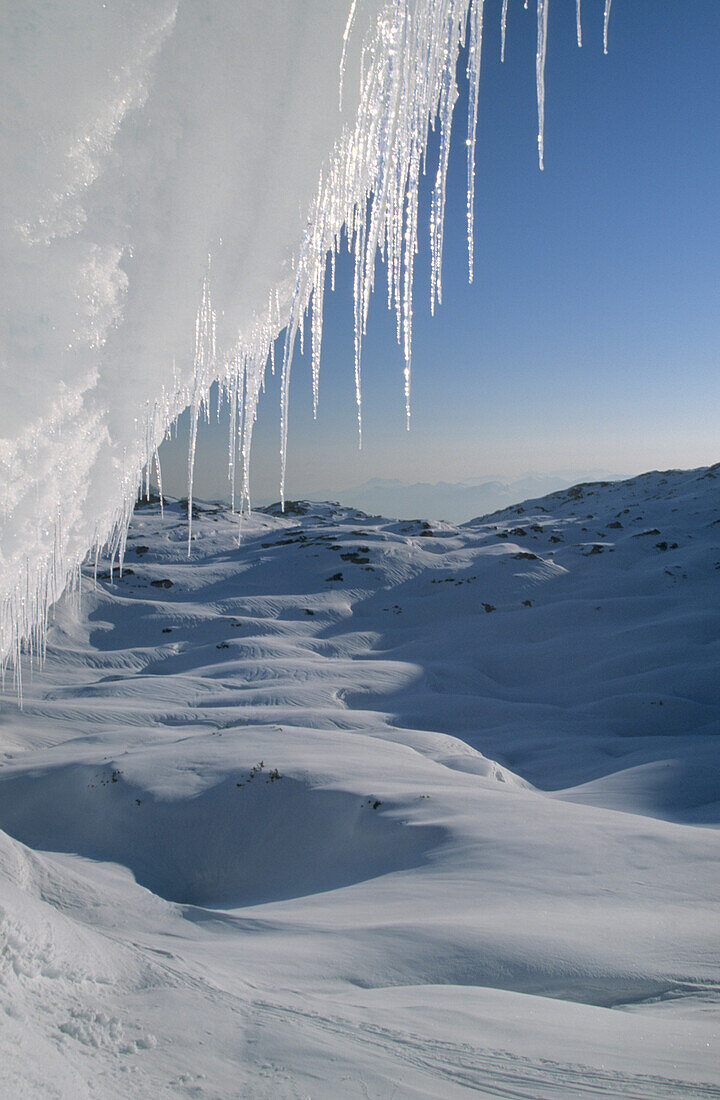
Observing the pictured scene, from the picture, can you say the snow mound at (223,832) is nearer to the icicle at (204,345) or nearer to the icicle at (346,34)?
the icicle at (204,345)

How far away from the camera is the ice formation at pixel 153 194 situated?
6.48 ft

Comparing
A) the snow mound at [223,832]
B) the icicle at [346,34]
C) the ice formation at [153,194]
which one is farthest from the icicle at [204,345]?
the snow mound at [223,832]

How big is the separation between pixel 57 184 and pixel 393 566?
88.6 ft

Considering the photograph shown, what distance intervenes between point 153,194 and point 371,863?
6.17 meters

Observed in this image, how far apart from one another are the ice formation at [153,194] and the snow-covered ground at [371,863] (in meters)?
2.23

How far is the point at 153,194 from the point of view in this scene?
230 centimetres

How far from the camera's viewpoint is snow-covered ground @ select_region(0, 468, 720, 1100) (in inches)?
96.0

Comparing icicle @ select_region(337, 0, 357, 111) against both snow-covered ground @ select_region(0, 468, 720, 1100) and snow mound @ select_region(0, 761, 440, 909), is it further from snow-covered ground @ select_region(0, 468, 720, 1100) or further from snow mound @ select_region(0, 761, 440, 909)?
snow mound @ select_region(0, 761, 440, 909)

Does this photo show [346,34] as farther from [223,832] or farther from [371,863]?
[223,832]

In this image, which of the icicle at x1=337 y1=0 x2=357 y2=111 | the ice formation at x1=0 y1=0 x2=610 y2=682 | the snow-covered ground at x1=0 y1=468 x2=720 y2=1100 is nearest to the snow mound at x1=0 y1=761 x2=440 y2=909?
the snow-covered ground at x1=0 y1=468 x2=720 y2=1100

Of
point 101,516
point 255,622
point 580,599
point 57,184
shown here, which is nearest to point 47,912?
point 101,516

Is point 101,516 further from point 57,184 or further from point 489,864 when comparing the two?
point 489,864

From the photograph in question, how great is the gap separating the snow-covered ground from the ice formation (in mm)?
2233

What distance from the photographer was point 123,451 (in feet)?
9.87
